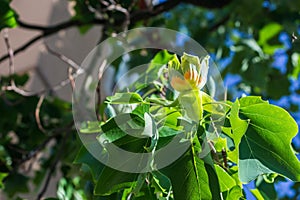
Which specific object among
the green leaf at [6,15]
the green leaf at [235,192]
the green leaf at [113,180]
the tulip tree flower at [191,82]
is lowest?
the green leaf at [6,15]

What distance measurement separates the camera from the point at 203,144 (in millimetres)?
718

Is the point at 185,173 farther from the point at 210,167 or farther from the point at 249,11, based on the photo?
the point at 249,11

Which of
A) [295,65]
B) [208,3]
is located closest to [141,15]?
[208,3]

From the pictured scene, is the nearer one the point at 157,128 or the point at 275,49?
the point at 157,128

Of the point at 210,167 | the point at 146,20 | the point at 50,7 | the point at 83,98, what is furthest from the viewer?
the point at 50,7

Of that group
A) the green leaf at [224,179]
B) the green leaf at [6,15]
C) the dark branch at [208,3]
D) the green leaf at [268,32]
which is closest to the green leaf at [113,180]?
the green leaf at [224,179]

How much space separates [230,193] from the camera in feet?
Result: 2.41

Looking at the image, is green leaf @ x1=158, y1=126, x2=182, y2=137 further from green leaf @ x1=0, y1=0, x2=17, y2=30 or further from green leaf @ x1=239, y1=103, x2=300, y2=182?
green leaf @ x1=0, y1=0, x2=17, y2=30

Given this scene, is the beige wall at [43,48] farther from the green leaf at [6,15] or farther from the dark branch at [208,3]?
the green leaf at [6,15]

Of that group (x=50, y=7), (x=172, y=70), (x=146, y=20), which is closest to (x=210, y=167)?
(x=172, y=70)

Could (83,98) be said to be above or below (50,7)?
above

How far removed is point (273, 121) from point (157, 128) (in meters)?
0.15

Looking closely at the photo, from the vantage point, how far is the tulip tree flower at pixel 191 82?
0.72 meters

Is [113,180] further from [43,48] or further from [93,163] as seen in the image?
[43,48]
